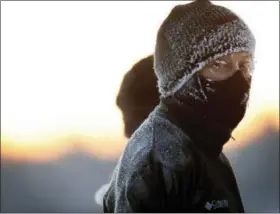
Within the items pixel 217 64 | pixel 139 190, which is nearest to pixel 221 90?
pixel 217 64

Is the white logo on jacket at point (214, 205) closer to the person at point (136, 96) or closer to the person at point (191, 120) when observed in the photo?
the person at point (191, 120)

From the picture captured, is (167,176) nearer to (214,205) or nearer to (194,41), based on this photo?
(214,205)

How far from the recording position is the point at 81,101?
83.1 inches

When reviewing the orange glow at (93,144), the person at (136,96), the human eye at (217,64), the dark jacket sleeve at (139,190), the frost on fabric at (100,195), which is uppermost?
the human eye at (217,64)

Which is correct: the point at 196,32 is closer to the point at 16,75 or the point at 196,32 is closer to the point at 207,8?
the point at 207,8

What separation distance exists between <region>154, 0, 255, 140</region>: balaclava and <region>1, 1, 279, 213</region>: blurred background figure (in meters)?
0.07

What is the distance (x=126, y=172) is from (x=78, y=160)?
208 millimetres

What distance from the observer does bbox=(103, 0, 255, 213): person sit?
192 cm

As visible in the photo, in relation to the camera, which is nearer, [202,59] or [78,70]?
[202,59]

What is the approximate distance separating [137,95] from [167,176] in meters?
0.36

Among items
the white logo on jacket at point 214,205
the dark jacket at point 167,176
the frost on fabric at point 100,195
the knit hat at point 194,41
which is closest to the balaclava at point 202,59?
the knit hat at point 194,41

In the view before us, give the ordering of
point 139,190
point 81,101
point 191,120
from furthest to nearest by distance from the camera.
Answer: point 81,101 < point 191,120 < point 139,190

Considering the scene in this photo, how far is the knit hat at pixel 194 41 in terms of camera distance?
1.94 meters

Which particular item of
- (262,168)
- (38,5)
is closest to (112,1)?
(38,5)
